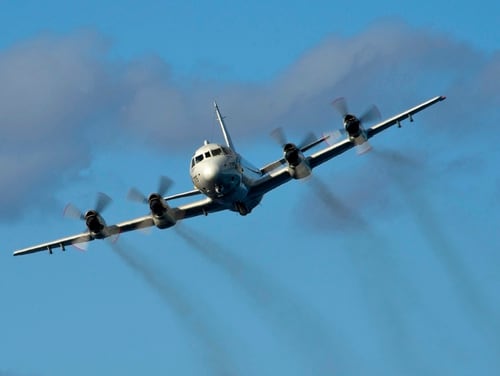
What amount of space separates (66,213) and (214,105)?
1577 centimetres

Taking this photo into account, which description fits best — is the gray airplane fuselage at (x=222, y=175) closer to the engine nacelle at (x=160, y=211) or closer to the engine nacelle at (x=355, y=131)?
the engine nacelle at (x=160, y=211)

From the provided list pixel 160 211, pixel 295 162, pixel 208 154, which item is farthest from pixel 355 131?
pixel 160 211

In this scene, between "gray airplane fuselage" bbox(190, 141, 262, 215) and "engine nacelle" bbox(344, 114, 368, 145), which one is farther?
"engine nacelle" bbox(344, 114, 368, 145)

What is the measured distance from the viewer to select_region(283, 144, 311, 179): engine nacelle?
3351 inches

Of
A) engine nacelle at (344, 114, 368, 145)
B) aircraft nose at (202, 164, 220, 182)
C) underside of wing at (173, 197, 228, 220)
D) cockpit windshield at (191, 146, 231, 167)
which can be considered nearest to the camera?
aircraft nose at (202, 164, 220, 182)

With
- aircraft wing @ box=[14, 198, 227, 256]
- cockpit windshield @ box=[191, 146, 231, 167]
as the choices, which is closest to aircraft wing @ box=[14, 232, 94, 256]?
aircraft wing @ box=[14, 198, 227, 256]

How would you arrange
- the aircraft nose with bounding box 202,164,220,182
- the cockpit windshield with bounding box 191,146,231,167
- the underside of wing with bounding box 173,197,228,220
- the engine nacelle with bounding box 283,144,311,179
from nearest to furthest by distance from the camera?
the aircraft nose with bounding box 202,164,220,182 < the cockpit windshield with bounding box 191,146,231,167 < the engine nacelle with bounding box 283,144,311,179 < the underside of wing with bounding box 173,197,228,220

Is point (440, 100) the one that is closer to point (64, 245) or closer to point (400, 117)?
point (400, 117)

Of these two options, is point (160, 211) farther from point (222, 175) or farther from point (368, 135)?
point (368, 135)

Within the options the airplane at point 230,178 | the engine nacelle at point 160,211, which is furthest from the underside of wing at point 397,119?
the engine nacelle at point 160,211

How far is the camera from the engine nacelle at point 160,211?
87125 millimetres

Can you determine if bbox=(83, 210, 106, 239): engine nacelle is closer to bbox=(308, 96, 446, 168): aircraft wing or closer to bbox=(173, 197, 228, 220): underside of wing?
bbox=(173, 197, 228, 220): underside of wing

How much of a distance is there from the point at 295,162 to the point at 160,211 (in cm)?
809

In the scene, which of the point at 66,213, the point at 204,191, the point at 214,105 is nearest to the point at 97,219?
the point at 66,213
